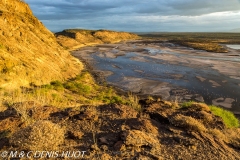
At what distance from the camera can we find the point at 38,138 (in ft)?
16.0

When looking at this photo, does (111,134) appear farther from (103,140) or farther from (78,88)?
(78,88)

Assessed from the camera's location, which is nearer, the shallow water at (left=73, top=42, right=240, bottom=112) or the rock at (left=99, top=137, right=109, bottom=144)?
the rock at (left=99, top=137, right=109, bottom=144)

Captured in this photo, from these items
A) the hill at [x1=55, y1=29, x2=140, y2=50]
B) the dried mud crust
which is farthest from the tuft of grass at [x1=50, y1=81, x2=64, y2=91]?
the hill at [x1=55, y1=29, x2=140, y2=50]

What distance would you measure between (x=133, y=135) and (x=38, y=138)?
6.91 ft

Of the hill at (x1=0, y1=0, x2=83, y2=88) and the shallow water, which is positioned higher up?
the hill at (x1=0, y1=0, x2=83, y2=88)

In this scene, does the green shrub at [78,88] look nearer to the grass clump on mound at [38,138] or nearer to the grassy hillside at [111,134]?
the grassy hillside at [111,134]

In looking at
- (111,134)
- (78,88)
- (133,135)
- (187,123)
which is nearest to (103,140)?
(111,134)

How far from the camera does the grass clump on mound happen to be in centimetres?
481

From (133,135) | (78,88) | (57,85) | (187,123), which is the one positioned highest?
(133,135)

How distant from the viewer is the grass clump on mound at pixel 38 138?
481 centimetres

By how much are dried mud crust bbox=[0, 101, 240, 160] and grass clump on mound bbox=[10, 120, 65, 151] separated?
21 centimetres

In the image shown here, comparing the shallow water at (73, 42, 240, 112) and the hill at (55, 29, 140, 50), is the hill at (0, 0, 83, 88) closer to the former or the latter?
the shallow water at (73, 42, 240, 112)

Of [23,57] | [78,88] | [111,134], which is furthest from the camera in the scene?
[23,57]

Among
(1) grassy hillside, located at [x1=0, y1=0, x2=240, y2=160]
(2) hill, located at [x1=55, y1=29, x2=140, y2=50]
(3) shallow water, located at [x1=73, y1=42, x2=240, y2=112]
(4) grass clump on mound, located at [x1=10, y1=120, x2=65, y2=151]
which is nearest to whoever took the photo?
(4) grass clump on mound, located at [x1=10, y1=120, x2=65, y2=151]
